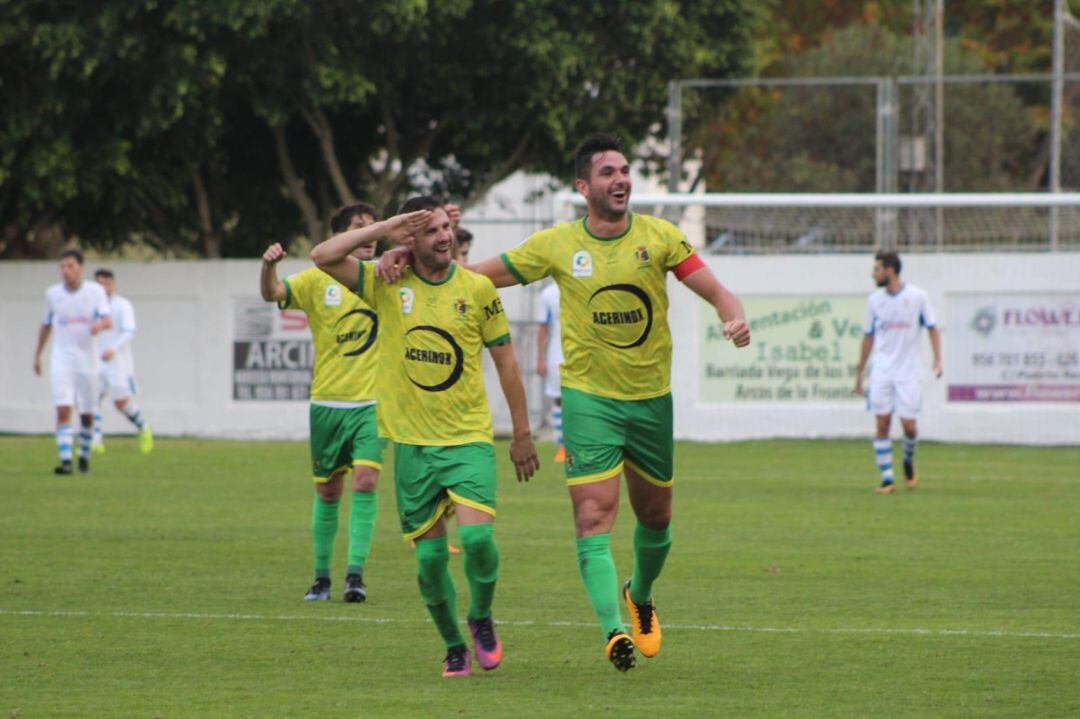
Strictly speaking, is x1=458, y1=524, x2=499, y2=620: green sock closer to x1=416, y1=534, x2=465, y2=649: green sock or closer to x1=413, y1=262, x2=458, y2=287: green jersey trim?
x1=416, y1=534, x2=465, y2=649: green sock

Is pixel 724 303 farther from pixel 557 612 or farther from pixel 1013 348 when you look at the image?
pixel 1013 348

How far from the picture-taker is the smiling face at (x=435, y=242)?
7.86 meters

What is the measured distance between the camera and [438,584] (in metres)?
7.91

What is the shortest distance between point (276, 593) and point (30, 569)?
200 centimetres

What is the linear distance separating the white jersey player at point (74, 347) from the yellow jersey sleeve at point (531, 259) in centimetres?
1206

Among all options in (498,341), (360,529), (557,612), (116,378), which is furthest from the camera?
(116,378)

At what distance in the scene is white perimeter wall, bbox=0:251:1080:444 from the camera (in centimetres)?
2452

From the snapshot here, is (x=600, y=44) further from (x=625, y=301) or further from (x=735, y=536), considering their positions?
(x=625, y=301)

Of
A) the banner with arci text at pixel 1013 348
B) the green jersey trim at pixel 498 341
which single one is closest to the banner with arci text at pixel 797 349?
the banner with arci text at pixel 1013 348

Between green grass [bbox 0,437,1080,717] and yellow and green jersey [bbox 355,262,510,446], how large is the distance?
108cm

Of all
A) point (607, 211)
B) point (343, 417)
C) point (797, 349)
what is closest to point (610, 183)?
point (607, 211)

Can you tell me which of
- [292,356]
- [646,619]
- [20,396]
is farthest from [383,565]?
[20,396]

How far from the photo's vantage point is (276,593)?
1061 centimetres

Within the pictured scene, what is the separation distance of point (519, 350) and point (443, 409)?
1854cm
